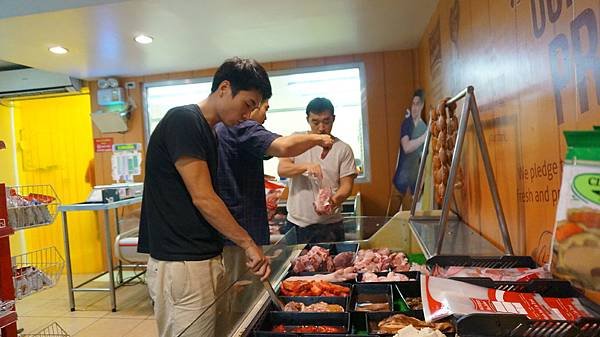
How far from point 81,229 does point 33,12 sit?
126 inches

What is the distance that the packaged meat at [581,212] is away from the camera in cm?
70

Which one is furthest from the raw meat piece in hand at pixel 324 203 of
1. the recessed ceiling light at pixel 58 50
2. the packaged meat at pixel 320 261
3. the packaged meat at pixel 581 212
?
the recessed ceiling light at pixel 58 50

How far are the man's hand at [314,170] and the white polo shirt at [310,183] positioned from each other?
131mm

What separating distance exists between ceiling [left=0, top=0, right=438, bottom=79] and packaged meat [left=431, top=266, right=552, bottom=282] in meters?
2.21

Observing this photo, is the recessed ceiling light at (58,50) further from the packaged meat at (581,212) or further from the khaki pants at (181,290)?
the packaged meat at (581,212)

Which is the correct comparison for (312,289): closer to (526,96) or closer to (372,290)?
(372,290)

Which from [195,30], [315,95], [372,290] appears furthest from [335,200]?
[315,95]

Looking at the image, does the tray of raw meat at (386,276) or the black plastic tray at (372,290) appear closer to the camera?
the black plastic tray at (372,290)

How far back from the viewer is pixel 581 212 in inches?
28.2

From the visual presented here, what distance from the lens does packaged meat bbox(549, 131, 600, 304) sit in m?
0.70

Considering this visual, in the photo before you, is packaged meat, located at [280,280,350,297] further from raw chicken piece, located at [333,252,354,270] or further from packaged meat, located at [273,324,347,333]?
raw chicken piece, located at [333,252,354,270]

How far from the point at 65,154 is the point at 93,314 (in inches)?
97.4

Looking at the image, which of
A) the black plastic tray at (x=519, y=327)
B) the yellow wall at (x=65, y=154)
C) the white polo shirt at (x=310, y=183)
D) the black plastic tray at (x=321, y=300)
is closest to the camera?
the black plastic tray at (x=519, y=327)

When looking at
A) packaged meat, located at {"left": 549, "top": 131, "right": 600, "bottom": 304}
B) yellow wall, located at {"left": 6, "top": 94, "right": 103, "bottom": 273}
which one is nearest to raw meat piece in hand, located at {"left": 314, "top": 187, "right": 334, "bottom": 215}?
packaged meat, located at {"left": 549, "top": 131, "right": 600, "bottom": 304}
